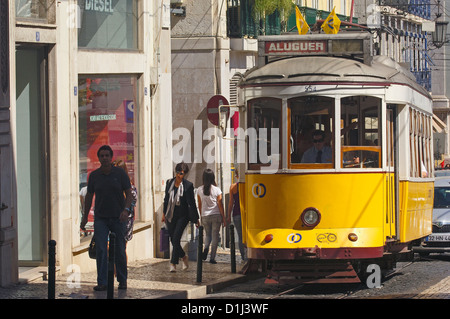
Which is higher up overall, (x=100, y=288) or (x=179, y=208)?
(x=179, y=208)

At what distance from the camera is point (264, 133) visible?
1440 cm

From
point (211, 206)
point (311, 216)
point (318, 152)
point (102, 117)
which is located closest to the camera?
point (311, 216)

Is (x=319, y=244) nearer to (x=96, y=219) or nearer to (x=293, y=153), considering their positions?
(x=293, y=153)

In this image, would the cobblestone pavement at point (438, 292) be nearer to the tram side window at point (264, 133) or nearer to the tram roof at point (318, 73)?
the tram side window at point (264, 133)

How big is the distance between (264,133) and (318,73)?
1083 mm

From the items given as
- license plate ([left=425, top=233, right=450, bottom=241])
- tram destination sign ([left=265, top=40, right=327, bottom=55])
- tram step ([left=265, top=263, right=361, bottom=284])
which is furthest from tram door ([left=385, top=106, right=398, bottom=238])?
license plate ([left=425, top=233, right=450, bottom=241])

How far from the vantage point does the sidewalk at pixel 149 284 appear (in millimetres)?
13219

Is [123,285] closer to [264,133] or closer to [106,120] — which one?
[264,133]

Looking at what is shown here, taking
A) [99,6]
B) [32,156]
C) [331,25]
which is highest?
[99,6]

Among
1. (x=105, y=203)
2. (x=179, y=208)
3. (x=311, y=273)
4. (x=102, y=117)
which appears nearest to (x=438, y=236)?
(x=179, y=208)

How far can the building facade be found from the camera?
14297mm

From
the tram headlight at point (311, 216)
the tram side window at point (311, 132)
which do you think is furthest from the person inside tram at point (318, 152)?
the tram headlight at point (311, 216)
